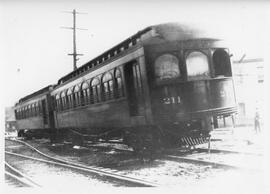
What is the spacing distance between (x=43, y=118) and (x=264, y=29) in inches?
368

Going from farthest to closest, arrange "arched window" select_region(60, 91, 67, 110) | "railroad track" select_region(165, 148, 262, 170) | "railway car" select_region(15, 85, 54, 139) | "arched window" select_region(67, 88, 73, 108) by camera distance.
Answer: "railway car" select_region(15, 85, 54, 139) < "arched window" select_region(60, 91, 67, 110) < "arched window" select_region(67, 88, 73, 108) < "railroad track" select_region(165, 148, 262, 170)

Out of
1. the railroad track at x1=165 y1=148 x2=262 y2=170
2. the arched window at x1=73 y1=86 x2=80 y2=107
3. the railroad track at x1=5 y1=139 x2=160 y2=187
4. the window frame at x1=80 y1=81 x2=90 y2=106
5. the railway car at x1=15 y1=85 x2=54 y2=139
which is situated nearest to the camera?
the railroad track at x1=5 y1=139 x2=160 y2=187

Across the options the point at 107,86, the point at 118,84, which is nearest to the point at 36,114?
the point at 107,86

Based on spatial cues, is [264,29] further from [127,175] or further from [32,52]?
[32,52]

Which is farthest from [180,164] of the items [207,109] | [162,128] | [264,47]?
[264,47]

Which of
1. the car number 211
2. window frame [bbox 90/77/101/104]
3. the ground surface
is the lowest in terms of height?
the ground surface

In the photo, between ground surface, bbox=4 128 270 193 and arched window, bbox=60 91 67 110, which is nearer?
ground surface, bbox=4 128 270 193

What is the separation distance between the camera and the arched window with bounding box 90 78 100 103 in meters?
8.83

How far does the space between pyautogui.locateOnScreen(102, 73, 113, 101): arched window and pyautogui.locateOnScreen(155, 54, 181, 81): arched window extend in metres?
1.60

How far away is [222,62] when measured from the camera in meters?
7.23

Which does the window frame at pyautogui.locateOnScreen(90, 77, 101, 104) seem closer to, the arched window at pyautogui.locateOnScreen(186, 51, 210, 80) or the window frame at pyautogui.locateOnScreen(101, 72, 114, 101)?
the window frame at pyautogui.locateOnScreen(101, 72, 114, 101)

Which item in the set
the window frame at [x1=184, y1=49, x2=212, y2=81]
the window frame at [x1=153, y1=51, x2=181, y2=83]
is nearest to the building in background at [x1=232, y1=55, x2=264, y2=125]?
the window frame at [x1=184, y1=49, x2=212, y2=81]

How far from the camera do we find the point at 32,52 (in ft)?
25.6

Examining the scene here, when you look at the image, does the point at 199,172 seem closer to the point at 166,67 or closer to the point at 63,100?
the point at 166,67
